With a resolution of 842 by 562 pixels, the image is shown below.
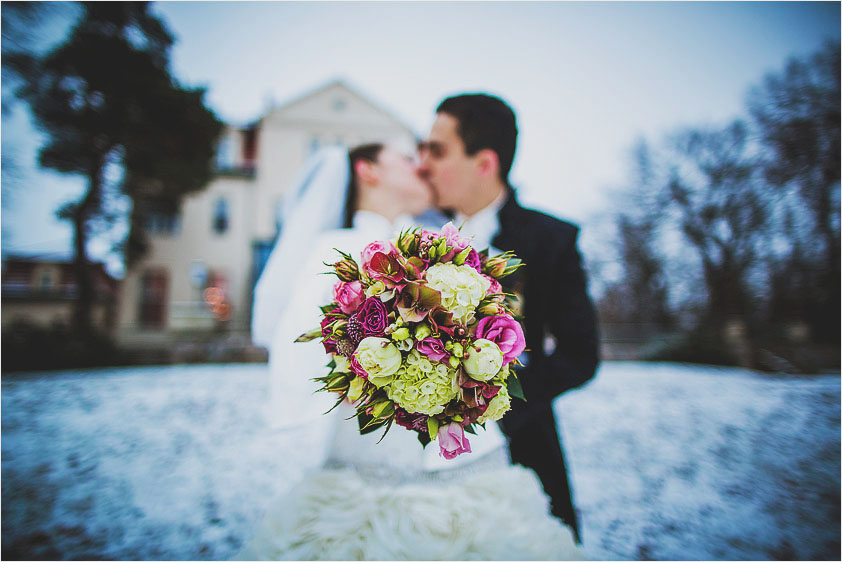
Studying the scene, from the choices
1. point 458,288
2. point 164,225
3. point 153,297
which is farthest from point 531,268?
point 153,297

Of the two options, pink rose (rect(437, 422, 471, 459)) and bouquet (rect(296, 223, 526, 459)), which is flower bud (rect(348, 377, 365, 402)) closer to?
bouquet (rect(296, 223, 526, 459))

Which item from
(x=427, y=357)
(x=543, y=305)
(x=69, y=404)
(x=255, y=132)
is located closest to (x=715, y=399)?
(x=543, y=305)

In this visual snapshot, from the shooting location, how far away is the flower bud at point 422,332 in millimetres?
824

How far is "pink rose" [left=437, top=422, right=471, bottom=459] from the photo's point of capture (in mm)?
854

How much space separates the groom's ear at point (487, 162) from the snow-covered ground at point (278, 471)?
2113 mm

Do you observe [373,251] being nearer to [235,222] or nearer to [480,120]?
[480,120]

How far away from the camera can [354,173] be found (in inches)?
71.2

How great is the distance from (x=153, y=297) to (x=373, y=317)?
47.8ft

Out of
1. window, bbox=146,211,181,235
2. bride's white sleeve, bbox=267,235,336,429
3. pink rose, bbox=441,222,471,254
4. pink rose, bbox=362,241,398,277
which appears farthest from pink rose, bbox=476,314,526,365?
window, bbox=146,211,181,235

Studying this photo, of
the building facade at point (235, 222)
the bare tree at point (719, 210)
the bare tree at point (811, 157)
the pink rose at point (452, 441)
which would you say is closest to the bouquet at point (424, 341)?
the pink rose at point (452, 441)

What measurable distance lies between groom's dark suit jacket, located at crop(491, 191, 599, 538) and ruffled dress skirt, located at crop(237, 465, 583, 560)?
0.40 ft

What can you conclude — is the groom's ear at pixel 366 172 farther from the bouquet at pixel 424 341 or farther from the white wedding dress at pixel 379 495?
the bouquet at pixel 424 341

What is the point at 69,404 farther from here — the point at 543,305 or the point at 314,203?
Answer: the point at 543,305

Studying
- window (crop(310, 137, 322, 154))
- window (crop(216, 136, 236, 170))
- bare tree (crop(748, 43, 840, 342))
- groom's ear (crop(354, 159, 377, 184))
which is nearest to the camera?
groom's ear (crop(354, 159, 377, 184))
